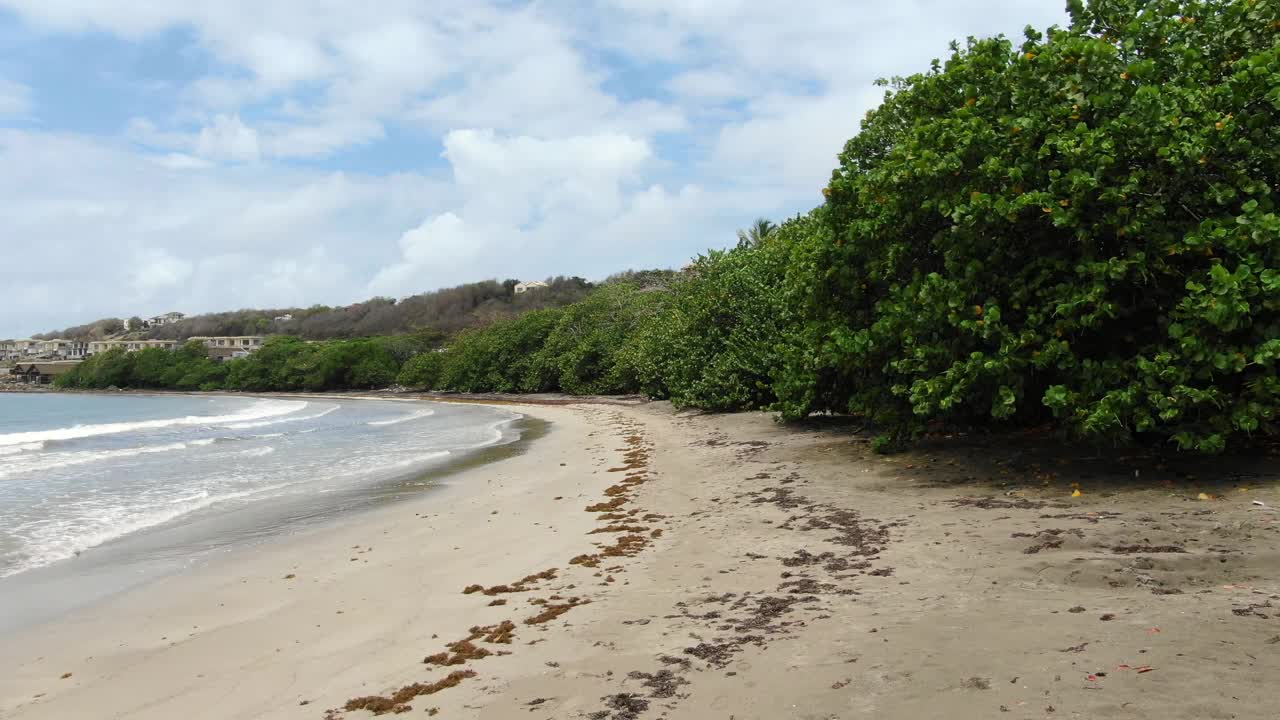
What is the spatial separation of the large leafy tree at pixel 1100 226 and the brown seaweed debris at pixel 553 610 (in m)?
5.18

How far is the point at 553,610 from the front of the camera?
20.4ft

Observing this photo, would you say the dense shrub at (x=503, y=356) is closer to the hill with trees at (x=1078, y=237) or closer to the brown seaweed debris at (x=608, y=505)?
the brown seaweed debris at (x=608, y=505)

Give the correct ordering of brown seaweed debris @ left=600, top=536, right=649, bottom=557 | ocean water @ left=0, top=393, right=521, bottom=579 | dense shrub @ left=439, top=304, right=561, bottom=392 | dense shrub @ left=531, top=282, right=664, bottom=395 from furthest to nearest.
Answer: dense shrub @ left=439, top=304, right=561, bottom=392
dense shrub @ left=531, top=282, right=664, bottom=395
ocean water @ left=0, top=393, right=521, bottom=579
brown seaweed debris @ left=600, top=536, right=649, bottom=557

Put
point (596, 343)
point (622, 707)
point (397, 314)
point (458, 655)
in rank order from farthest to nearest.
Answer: point (397, 314)
point (596, 343)
point (458, 655)
point (622, 707)

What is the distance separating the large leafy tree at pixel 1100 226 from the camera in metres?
7.82

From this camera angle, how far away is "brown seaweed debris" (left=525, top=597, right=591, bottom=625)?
19.8 feet

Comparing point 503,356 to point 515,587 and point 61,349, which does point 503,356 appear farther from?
point 61,349

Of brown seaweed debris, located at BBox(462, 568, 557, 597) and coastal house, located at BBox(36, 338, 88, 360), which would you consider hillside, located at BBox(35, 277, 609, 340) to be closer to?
coastal house, located at BBox(36, 338, 88, 360)

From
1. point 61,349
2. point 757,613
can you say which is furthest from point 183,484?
point 61,349

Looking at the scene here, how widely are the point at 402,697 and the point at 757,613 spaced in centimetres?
239

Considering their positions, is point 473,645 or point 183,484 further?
point 183,484

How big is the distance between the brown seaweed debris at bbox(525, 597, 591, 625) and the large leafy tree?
17.0 ft

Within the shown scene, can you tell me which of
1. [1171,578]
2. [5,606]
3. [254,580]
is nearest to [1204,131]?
[1171,578]

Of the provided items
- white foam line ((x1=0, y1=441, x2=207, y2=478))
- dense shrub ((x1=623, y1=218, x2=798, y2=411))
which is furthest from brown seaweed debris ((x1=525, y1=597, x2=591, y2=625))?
white foam line ((x1=0, y1=441, x2=207, y2=478))
